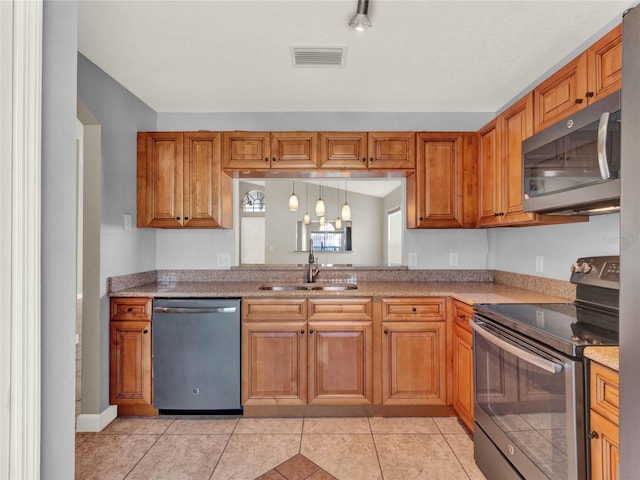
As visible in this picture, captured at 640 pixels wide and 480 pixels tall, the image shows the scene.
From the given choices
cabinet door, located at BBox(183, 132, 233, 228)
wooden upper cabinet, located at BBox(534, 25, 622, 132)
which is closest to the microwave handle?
wooden upper cabinet, located at BBox(534, 25, 622, 132)

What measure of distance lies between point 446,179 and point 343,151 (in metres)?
0.84

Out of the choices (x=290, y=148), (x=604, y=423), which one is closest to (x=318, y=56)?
(x=290, y=148)

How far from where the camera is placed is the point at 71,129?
0.68m

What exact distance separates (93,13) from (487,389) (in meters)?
2.82

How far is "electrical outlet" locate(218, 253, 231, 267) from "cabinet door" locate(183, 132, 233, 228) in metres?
0.42

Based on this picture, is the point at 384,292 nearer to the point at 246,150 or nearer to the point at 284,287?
the point at 284,287

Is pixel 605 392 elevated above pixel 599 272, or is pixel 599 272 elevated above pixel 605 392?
pixel 599 272

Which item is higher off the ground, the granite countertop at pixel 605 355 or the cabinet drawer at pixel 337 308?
the granite countertop at pixel 605 355

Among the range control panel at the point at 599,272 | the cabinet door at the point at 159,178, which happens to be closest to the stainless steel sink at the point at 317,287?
the cabinet door at the point at 159,178

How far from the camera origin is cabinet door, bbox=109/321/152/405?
258 centimetres

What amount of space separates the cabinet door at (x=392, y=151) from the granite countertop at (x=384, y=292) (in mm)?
→ 961

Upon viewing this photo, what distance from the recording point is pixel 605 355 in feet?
4.02

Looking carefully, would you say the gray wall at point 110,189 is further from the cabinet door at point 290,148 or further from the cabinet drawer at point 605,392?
the cabinet drawer at point 605,392

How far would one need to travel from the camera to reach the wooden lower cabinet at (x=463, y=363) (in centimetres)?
233
